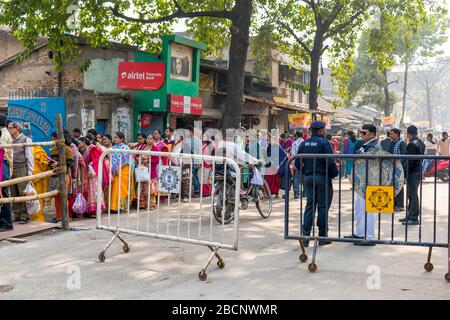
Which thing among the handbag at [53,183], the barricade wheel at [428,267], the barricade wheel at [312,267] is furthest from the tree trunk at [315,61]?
the barricade wheel at [312,267]

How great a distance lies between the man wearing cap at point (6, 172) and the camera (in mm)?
8734

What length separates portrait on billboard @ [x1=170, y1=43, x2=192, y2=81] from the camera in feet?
66.0

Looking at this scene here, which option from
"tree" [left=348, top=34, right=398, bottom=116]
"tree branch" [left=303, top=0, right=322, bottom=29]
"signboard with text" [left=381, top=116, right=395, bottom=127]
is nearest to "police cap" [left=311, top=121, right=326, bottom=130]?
"tree branch" [left=303, top=0, right=322, bottom=29]

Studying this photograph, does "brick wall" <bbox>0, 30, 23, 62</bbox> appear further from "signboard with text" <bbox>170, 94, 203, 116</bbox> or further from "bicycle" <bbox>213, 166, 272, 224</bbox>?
"bicycle" <bbox>213, 166, 272, 224</bbox>

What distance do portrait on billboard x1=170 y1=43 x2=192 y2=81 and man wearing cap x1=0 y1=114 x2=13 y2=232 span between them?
11129 millimetres

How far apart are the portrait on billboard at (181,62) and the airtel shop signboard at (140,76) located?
1021 millimetres

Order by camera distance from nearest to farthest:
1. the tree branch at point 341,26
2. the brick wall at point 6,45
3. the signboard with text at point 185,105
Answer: the signboard with text at point 185,105 → the tree branch at point 341,26 → the brick wall at point 6,45

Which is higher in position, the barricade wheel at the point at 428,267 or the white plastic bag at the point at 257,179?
the white plastic bag at the point at 257,179

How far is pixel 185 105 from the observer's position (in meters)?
19.8

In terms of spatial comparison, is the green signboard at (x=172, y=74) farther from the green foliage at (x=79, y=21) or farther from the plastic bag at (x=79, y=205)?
the plastic bag at (x=79, y=205)
